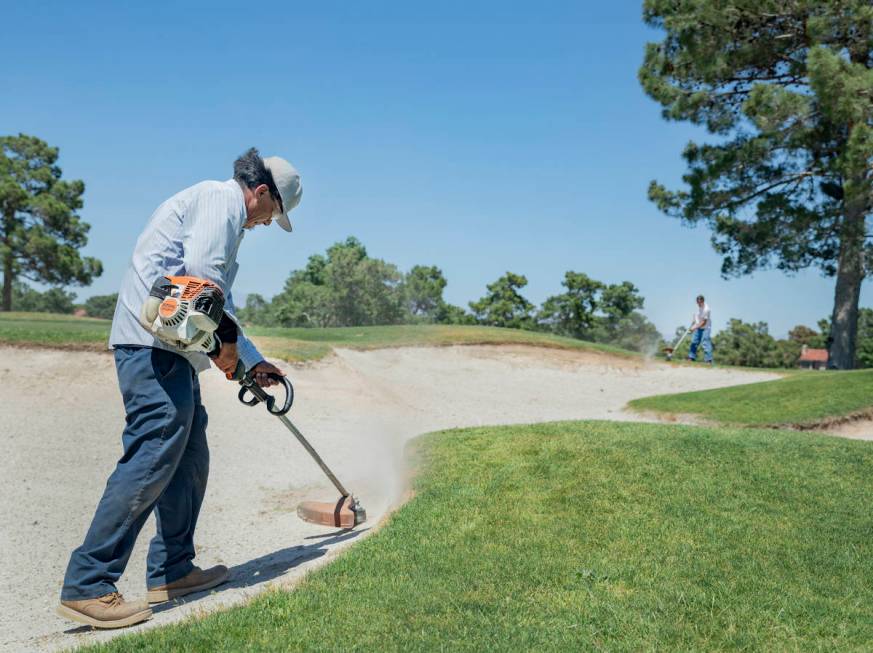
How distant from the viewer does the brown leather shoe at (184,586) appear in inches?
192

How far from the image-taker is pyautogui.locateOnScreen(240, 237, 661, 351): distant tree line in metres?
55.1

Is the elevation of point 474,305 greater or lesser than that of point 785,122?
lesser

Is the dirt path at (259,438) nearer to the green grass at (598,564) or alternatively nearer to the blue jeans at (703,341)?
the green grass at (598,564)

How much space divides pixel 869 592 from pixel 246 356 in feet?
13.7

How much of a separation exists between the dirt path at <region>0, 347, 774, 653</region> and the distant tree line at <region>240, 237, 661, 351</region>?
34.1 meters

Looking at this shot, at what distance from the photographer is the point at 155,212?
14.6 feet

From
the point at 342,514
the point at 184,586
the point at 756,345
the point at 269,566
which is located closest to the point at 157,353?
the point at 184,586

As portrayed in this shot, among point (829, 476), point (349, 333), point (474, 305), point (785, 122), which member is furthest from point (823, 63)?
point (474, 305)

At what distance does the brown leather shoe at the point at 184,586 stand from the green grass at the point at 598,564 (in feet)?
3.47

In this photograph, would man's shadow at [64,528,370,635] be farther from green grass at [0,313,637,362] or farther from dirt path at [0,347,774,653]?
green grass at [0,313,637,362]

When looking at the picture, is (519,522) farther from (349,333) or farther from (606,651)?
(349,333)

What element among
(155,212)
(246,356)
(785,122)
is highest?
(785,122)

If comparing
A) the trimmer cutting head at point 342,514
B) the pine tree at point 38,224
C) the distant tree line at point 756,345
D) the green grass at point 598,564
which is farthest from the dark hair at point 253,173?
the distant tree line at point 756,345

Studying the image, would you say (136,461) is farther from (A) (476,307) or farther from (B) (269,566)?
(A) (476,307)
